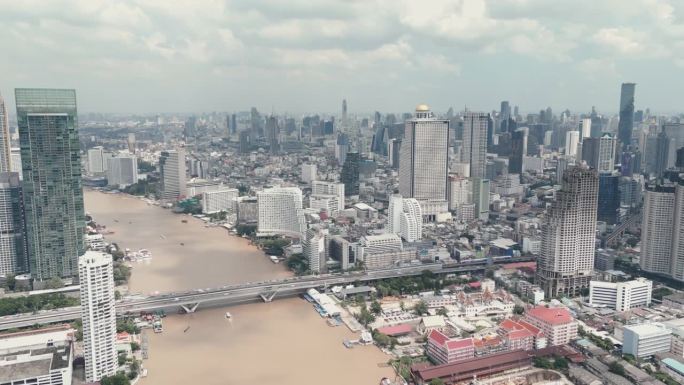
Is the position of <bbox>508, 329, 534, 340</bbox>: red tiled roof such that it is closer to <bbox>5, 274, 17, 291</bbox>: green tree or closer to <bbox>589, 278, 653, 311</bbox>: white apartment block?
<bbox>589, 278, 653, 311</bbox>: white apartment block

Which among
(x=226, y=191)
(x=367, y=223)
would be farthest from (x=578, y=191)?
(x=226, y=191)

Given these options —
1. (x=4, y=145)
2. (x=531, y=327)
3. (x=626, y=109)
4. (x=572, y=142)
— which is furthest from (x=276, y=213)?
(x=626, y=109)

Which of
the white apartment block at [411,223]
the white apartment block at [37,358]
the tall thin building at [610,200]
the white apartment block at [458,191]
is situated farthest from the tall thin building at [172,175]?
the tall thin building at [610,200]

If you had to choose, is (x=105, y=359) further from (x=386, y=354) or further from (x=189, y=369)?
(x=386, y=354)

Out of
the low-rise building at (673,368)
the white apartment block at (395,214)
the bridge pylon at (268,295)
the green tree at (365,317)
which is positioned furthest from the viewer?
the white apartment block at (395,214)

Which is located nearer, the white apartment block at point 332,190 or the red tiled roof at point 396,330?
the red tiled roof at point 396,330

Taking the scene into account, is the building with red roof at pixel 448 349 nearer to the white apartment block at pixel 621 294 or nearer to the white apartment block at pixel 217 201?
the white apartment block at pixel 621 294

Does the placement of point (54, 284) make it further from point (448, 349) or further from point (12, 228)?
point (448, 349)
